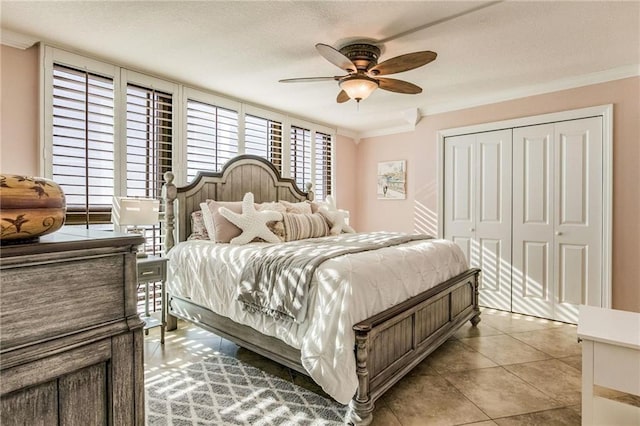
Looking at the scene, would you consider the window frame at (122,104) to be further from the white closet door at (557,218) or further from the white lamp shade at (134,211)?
the white closet door at (557,218)

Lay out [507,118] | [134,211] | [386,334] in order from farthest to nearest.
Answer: [507,118] < [134,211] < [386,334]

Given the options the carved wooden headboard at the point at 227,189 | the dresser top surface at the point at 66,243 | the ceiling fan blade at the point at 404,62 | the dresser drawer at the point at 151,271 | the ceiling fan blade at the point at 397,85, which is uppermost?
the ceiling fan blade at the point at 404,62

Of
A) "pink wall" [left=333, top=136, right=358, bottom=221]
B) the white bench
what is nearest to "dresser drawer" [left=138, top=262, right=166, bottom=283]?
the white bench

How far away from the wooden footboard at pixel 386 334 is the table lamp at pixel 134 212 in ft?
2.63

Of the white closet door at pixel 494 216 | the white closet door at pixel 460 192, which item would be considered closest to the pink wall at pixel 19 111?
the white closet door at pixel 460 192

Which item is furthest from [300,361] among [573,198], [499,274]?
[573,198]

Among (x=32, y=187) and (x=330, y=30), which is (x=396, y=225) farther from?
(x=32, y=187)

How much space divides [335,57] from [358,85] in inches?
14.0

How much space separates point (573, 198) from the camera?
3.67 metres

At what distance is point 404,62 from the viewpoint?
8.18ft

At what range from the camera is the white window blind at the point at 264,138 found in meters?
4.40

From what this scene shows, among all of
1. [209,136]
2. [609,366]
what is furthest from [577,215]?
[209,136]

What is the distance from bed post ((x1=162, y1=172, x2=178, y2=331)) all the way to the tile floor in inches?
5.4

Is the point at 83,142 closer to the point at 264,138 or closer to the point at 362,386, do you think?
the point at 264,138
